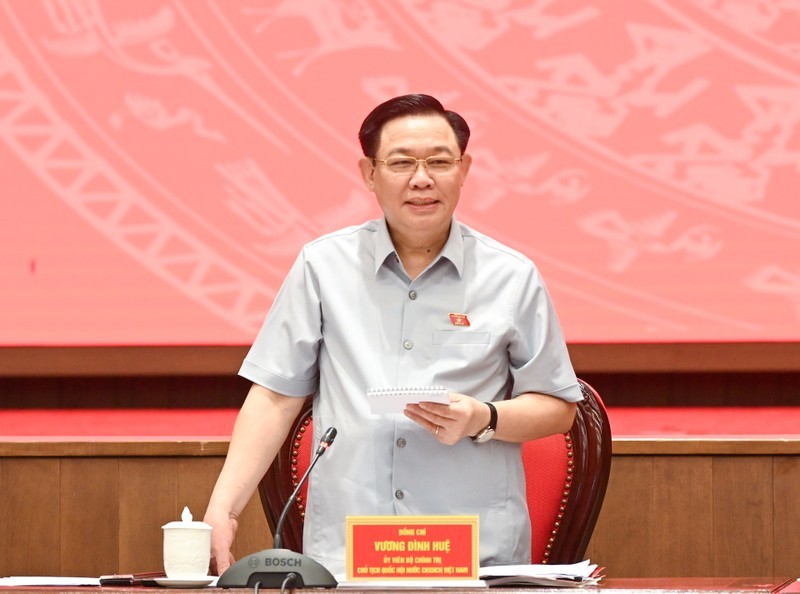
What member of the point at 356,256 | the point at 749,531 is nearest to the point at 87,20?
the point at 356,256

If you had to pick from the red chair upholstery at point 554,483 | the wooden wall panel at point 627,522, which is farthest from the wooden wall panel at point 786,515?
the red chair upholstery at point 554,483

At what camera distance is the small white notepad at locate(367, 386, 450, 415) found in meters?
1.44

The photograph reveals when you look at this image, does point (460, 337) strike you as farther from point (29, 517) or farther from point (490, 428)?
point (29, 517)

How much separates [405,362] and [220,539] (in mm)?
397

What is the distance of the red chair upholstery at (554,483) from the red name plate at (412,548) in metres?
0.53

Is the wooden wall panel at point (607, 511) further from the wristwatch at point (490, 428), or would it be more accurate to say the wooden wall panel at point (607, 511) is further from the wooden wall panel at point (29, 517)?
the wristwatch at point (490, 428)

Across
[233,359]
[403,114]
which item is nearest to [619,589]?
[403,114]

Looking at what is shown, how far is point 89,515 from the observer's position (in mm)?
2451

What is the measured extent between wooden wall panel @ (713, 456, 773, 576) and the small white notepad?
117 centimetres

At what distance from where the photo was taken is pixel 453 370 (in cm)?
176

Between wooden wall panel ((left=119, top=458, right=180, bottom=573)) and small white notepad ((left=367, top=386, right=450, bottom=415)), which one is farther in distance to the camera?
wooden wall panel ((left=119, top=458, right=180, bottom=573))

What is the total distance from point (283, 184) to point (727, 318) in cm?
113

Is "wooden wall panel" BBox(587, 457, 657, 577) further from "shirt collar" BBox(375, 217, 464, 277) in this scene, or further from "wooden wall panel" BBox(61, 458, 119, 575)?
"wooden wall panel" BBox(61, 458, 119, 575)

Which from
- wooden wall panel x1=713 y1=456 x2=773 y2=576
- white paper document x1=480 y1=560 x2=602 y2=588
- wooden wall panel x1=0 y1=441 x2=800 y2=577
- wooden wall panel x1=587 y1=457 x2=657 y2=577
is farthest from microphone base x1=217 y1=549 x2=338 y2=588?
wooden wall panel x1=713 y1=456 x2=773 y2=576
